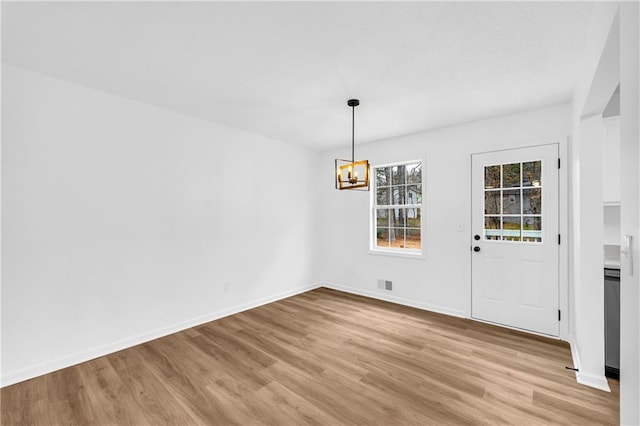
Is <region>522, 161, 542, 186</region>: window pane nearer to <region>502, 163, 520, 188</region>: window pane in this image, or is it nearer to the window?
<region>502, 163, 520, 188</region>: window pane

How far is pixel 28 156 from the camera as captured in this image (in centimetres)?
253

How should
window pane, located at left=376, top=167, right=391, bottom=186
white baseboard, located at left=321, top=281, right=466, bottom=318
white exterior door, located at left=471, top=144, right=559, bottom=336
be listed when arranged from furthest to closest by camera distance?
window pane, located at left=376, top=167, right=391, bottom=186 < white baseboard, located at left=321, top=281, right=466, bottom=318 < white exterior door, located at left=471, top=144, right=559, bottom=336

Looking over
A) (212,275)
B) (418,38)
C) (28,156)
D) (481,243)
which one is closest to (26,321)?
(28,156)

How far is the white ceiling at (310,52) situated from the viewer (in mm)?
1834

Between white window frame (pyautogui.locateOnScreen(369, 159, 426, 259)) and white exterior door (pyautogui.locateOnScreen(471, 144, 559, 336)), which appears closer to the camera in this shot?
white exterior door (pyautogui.locateOnScreen(471, 144, 559, 336))

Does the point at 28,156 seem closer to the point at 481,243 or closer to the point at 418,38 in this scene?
the point at 418,38

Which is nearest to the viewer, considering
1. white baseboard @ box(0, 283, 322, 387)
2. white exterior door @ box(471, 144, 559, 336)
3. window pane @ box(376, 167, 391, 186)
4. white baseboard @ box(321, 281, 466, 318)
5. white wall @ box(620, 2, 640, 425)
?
white wall @ box(620, 2, 640, 425)

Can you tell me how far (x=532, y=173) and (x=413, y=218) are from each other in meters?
1.60

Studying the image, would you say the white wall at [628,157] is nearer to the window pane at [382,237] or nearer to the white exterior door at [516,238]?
the white exterior door at [516,238]

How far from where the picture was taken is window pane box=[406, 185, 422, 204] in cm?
444

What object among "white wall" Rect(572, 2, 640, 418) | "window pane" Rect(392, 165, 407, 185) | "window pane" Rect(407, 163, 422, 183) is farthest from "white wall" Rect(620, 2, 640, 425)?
"window pane" Rect(392, 165, 407, 185)

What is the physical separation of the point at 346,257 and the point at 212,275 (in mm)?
2344

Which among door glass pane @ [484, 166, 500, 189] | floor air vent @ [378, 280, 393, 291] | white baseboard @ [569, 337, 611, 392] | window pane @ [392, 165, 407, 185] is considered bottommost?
white baseboard @ [569, 337, 611, 392]

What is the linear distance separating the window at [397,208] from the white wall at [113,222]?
6.31ft
